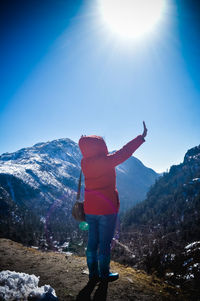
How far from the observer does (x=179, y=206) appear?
472ft

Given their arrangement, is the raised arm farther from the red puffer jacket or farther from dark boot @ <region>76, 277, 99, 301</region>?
dark boot @ <region>76, 277, 99, 301</region>

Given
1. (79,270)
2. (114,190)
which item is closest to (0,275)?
(79,270)

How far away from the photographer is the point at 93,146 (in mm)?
3727

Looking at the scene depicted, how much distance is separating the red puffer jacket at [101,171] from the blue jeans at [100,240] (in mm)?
171

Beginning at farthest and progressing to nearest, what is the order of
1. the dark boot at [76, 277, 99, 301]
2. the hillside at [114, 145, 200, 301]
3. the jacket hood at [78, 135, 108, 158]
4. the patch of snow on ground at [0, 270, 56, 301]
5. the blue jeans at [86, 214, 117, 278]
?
1. the hillside at [114, 145, 200, 301]
2. the jacket hood at [78, 135, 108, 158]
3. the blue jeans at [86, 214, 117, 278]
4. the dark boot at [76, 277, 99, 301]
5. the patch of snow on ground at [0, 270, 56, 301]

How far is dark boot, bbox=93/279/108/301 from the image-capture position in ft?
11.0

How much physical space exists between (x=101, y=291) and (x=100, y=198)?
1.90 meters

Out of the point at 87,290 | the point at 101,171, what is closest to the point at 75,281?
the point at 87,290

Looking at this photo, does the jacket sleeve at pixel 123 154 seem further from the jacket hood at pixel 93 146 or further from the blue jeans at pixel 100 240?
the blue jeans at pixel 100 240

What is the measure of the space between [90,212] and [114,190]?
2.33 feet

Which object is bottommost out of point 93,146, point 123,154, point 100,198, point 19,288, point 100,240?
point 19,288

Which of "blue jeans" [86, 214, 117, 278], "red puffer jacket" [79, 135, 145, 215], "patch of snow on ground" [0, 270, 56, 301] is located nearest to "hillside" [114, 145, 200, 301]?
"blue jeans" [86, 214, 117, 278]

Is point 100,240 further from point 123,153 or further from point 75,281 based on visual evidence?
point 123,153

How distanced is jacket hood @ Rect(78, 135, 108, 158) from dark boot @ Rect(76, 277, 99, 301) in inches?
110
